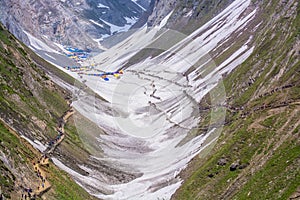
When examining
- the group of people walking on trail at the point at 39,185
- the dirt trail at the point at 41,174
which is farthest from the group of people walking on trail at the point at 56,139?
the group of people walking on trail at the point at 39,185

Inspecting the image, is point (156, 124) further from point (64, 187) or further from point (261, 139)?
point (64, 187)

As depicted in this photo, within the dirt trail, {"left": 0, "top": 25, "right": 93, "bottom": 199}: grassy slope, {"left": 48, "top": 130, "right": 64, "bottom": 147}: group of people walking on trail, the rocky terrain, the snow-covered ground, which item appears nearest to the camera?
the dirt trail

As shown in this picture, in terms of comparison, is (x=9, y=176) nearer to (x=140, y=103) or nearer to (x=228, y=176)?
(x=228, y=176)

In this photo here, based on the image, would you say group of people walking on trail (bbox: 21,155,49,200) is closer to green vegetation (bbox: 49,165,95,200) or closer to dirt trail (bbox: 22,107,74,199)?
dirt trail (bbox: 22,107,74,199)

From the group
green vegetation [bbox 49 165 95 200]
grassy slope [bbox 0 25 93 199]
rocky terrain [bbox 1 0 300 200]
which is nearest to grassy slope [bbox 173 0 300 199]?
rocky terrain [bbox 1 0 300 200]

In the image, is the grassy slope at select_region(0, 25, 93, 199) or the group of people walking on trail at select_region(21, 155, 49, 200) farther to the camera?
the grassy slope at select_region(0, 25, 93, 199)

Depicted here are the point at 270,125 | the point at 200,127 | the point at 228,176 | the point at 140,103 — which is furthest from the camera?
the point at 140,103

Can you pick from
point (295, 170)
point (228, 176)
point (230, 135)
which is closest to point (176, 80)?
point (230, 135)
